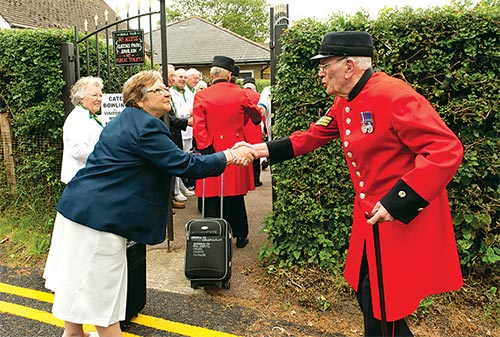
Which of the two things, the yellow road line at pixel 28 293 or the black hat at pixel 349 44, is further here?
the yellow road line at pixel 28 293

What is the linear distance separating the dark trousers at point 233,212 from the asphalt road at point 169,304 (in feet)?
0.79

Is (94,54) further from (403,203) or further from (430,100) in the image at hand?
(403,203)

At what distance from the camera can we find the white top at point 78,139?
418 cm

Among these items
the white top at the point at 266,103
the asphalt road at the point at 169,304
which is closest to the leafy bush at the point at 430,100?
the asphalt road at the point at 169,304

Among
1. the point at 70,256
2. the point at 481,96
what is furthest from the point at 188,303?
the point at 481,96

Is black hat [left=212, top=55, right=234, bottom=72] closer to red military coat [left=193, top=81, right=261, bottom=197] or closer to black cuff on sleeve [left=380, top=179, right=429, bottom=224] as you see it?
red military coat [left=193, top=81, right=261, bottom=197]

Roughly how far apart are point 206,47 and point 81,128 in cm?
3215

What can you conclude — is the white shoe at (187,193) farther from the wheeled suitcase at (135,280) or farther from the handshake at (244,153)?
the handshake at (244,153)

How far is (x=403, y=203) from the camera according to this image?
2.28 metres

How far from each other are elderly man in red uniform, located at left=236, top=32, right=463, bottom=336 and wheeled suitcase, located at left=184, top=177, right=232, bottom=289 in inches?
68.1

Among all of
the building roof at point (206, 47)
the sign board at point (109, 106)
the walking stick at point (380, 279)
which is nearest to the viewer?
the walking stick at point (380, 279)

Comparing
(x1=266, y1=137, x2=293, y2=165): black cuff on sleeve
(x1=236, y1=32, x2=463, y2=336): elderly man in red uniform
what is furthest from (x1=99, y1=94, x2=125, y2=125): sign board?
(x1=236, y1=32, x2=463, y2=336): elderly man in red uniform

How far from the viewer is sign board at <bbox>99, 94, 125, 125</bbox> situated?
4969 mm

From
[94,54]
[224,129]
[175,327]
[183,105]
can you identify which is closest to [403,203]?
[175,327]
